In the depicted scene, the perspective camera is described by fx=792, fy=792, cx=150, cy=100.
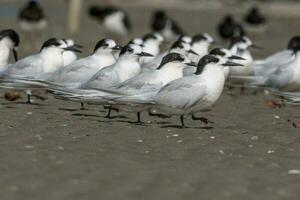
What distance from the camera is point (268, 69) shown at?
11.4 meters

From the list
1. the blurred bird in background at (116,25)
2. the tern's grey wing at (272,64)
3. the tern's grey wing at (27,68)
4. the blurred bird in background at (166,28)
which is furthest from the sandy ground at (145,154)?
the blurred bird in background at (116,25)

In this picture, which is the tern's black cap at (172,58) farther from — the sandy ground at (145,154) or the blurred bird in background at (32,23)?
the blurred bird in background at (32,23)

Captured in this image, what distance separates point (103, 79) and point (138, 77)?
1.47ft

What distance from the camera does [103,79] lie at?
Answer: 8.41 metres

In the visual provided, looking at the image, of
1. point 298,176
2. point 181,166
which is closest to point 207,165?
point 181,166

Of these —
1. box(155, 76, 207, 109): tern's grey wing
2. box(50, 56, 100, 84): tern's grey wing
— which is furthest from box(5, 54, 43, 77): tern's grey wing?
box(155, 76, 207, 109): tern's grey wing

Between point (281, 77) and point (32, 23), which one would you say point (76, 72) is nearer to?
point (281, 77)

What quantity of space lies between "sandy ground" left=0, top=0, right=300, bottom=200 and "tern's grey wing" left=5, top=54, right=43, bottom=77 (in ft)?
1.41

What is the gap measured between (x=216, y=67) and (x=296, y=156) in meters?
1.74

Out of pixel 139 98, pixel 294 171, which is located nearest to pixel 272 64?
pixel 139 98

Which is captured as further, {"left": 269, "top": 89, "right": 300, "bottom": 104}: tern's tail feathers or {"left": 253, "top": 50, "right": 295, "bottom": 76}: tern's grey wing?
{"left": 253, "top": 50, "right": 295, "bottom": 76}: tern's grey wing

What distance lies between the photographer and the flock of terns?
7.57 m

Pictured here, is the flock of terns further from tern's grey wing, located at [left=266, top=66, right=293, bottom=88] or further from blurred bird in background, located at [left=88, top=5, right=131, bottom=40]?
blurred bird in background, located at [left=88, top=5, right=131, bottom=40]

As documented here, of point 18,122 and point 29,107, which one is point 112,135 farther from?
point 29,107
